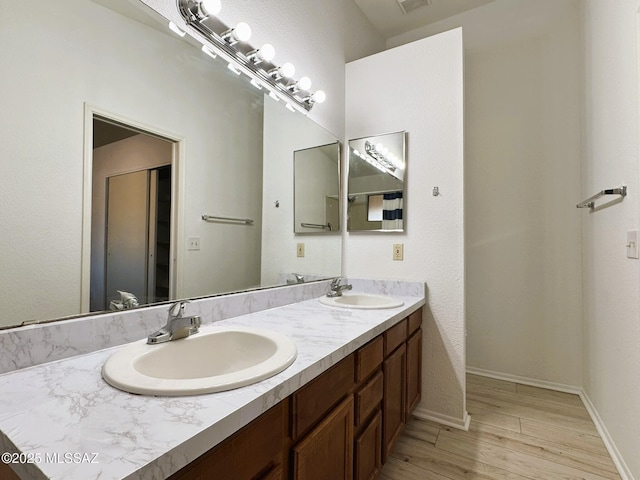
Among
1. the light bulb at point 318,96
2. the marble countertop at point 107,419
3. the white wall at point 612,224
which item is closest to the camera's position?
the marble countertop at point 107,419

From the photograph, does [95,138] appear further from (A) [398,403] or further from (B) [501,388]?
(B) [501,388]

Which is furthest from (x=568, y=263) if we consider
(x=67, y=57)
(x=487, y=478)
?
(x=67, y=57)

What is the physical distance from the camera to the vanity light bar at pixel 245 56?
1.17 meters

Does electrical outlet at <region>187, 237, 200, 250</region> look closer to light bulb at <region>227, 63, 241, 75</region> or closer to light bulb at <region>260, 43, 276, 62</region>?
light bulb at <region>227, 63, 241, 75</region>

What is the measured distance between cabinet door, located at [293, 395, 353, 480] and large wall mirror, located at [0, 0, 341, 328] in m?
0.66

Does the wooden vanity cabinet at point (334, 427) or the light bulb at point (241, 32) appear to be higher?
the light bulb at point (241, 32)

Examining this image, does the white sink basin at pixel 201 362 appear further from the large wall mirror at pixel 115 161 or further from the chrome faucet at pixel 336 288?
the chrome faucet at pixel 336 288

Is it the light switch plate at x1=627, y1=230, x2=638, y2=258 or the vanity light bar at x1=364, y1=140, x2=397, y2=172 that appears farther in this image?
the vanity light bar at x1=364, y1=140, x2=397, y2=172

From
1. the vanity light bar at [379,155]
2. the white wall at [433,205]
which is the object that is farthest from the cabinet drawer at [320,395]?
the vanity light bar at [379,155]

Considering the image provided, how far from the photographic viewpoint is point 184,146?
1.19m

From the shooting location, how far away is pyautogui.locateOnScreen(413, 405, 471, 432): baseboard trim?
1.83m

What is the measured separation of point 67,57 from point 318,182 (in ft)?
4.43

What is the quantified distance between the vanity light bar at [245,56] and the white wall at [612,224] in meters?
1.46

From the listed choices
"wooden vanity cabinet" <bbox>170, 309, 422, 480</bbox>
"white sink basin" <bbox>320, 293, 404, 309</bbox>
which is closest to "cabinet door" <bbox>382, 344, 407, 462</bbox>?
"wooden vanity cabinet" <bbox>170, 309, 422, 480</bbox>
